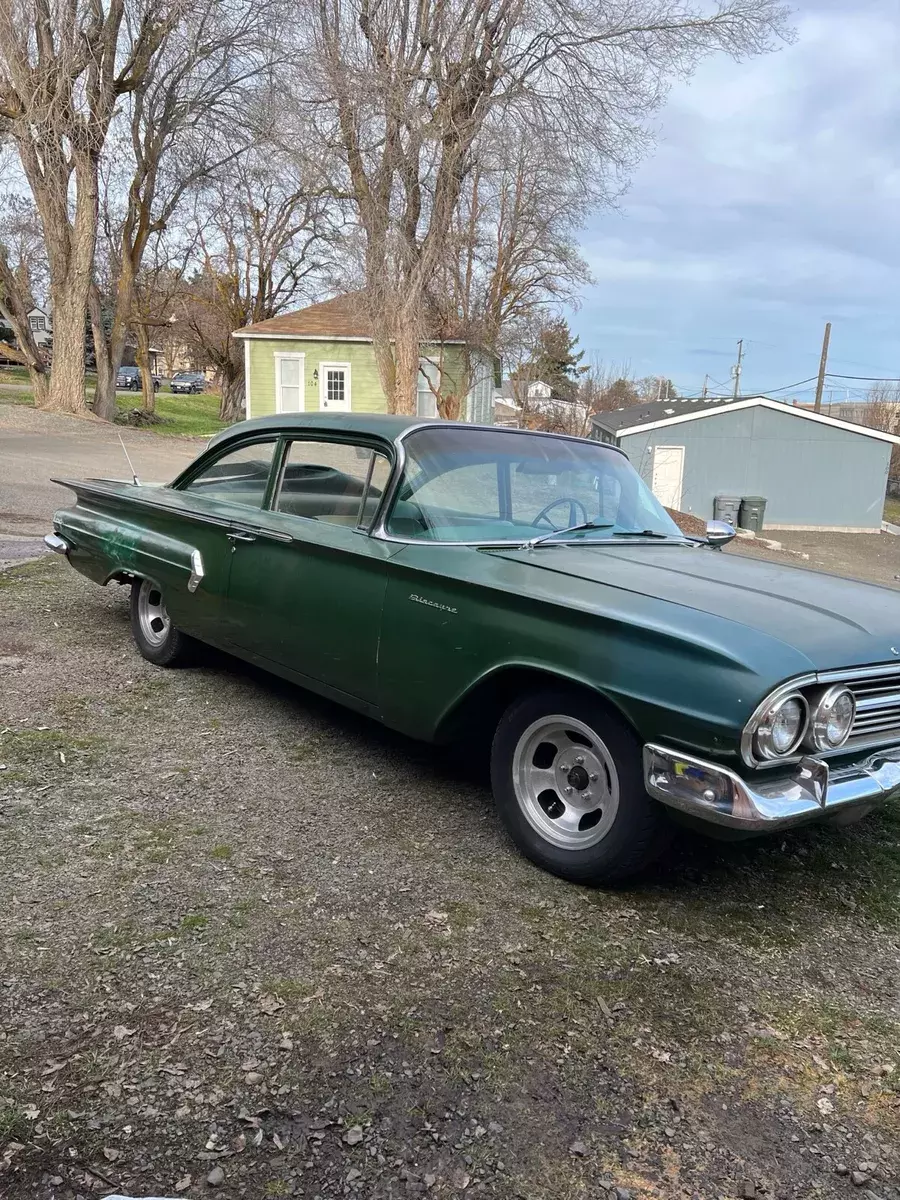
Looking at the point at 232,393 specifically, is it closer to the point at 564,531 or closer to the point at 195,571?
the point at 195,571

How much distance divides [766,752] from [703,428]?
2594 centimetres

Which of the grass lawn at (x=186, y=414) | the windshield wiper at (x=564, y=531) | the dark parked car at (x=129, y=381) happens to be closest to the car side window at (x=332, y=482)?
the windshield wiper at (x=564, y=531)

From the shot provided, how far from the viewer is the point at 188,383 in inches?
2682

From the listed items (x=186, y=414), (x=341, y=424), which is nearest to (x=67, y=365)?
(x=186, y=414)

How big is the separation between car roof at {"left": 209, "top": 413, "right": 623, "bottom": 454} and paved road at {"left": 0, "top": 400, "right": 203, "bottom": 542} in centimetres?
478

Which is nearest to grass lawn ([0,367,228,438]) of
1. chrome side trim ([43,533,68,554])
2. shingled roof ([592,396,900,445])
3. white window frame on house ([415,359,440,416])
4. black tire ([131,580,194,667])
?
white window frame on house ([415,359,440,416])

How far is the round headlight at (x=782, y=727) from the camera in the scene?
246 cm

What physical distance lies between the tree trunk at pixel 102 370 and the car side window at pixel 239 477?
79.2ft

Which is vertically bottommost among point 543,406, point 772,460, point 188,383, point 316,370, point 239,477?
point 772,460

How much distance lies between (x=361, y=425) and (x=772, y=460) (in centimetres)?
2541

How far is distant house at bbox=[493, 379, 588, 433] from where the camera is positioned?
1304 inches

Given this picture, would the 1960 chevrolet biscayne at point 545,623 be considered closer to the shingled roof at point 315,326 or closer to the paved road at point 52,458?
the paved road at point 52,458

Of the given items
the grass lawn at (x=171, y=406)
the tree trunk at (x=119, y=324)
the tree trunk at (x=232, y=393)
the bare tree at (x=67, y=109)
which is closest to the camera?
the bare tree at (x=67, y=109)

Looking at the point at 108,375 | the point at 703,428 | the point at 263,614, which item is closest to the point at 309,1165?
the point at 263,614
